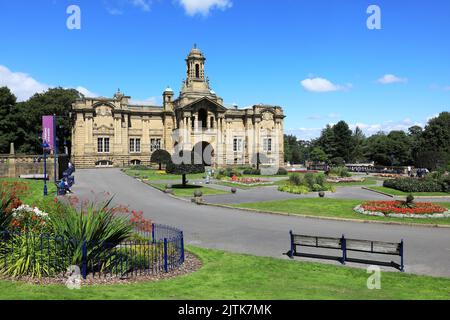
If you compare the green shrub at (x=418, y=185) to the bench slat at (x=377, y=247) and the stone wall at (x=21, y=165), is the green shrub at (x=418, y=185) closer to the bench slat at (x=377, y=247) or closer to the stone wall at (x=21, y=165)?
the bench slat at (x=377, y=247)

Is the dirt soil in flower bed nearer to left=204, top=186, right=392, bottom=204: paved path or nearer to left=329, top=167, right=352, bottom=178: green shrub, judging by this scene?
left=204, top=186, right=392, bottom=204: paved path

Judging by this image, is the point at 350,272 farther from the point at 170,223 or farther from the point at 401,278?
the point at 170,223

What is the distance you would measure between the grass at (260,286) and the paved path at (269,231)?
5.68 feet

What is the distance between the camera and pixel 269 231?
57.2 feet

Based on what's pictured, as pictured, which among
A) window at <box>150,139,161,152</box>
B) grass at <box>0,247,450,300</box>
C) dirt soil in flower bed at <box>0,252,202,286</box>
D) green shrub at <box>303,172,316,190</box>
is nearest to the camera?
grass at <box>0,247,450,300</box>

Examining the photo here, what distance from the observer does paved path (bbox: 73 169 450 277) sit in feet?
44.4

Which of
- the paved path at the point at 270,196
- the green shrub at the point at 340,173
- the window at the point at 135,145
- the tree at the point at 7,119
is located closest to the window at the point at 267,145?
the window at the point at 135,145

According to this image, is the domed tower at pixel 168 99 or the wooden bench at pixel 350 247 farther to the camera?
the domed tower at pixel 168 99

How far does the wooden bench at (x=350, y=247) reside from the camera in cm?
1195

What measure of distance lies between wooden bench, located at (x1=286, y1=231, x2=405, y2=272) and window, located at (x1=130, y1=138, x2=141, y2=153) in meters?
62.7

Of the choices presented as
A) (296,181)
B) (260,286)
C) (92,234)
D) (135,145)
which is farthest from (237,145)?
(260,286)

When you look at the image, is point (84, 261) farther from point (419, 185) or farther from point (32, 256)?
point (419, 185)

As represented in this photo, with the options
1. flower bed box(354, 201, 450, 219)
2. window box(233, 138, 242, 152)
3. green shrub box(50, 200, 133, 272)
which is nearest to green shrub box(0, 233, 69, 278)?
green shrub box(50, 200, 133, 272)
